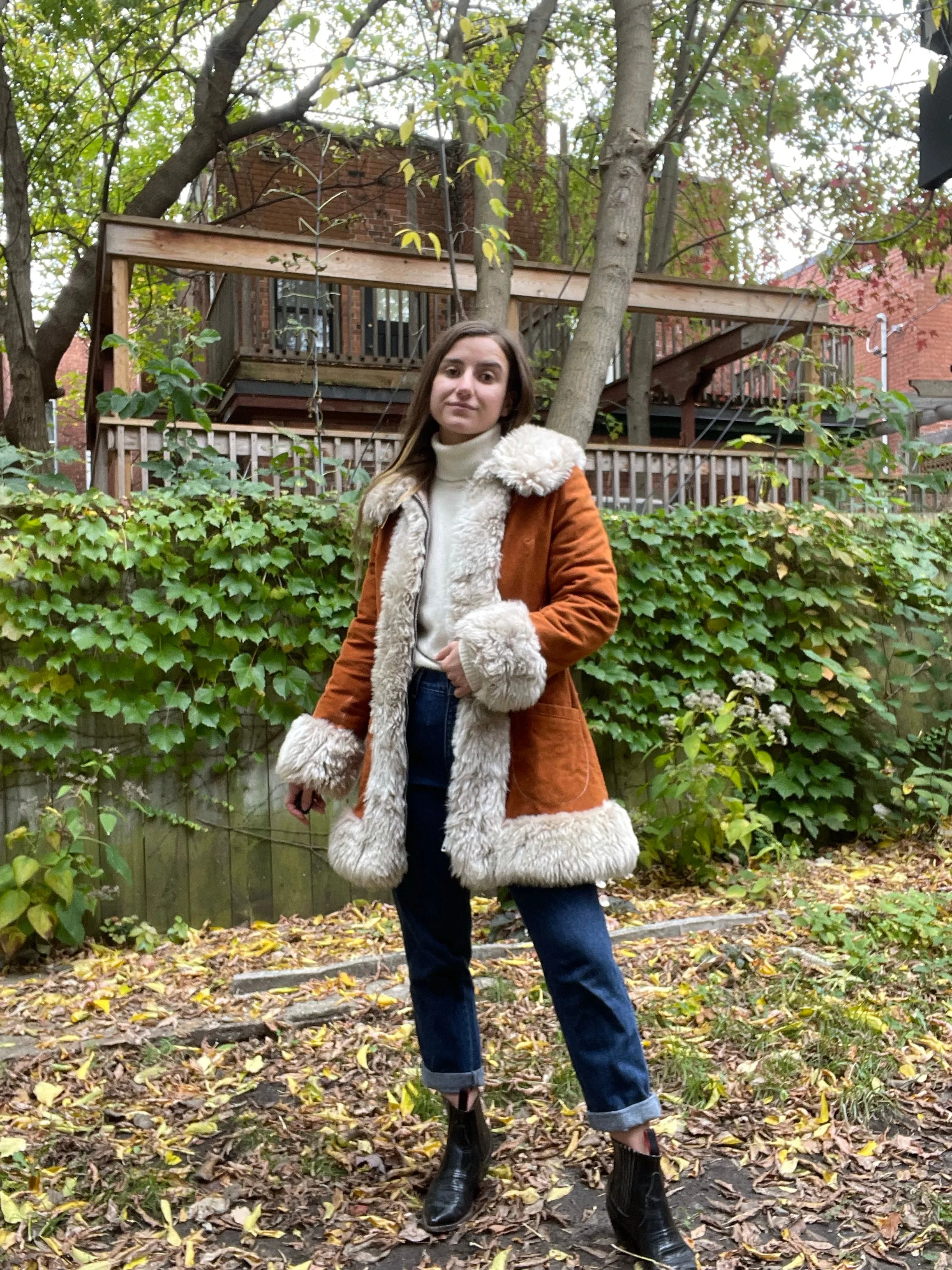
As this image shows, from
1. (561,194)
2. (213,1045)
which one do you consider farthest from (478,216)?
(561,194)

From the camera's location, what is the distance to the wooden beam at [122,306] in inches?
288

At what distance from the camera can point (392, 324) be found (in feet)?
40.7

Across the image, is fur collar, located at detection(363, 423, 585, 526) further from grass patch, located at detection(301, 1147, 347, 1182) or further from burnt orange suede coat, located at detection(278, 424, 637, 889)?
grass patch, located at detection(301, 1147, 347, 1182)

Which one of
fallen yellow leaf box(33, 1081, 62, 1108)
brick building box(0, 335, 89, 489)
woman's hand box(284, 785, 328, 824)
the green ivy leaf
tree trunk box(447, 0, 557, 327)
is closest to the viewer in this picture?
woman's hand box(284, 785, 328, 824)

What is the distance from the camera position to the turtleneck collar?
85.2 inches

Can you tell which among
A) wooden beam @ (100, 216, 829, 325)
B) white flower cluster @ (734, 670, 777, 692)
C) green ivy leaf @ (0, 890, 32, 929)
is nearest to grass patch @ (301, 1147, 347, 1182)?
green ivy leaf @ (0, 890, 32, 929)

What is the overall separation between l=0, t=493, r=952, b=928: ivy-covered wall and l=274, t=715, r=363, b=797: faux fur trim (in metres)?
2.05

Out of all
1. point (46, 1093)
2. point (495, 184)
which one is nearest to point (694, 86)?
point (495, 184)

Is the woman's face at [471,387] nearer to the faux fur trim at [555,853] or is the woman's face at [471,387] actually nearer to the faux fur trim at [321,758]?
the faux fur trim at [321,758]

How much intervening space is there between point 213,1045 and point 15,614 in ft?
5.84

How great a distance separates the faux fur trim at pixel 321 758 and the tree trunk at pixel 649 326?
23.9 feet

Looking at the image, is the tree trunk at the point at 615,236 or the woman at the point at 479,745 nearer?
the woman at the point at 479,745

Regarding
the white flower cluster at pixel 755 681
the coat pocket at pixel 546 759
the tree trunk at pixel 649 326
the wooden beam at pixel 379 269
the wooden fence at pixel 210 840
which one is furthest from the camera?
the tree trunk at pixel 649 326

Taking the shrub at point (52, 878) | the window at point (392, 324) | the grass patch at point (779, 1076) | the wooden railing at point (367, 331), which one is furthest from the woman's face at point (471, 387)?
the window at point (392, 324)
